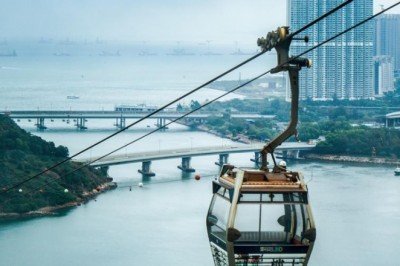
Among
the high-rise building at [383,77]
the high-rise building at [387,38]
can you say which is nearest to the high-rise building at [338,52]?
the high-rise building at [383,77]

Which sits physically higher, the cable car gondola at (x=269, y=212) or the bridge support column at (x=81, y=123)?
the bridge support column at (x=81, y=123)

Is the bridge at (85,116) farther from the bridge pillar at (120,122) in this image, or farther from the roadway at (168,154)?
the roadway at (168,154)

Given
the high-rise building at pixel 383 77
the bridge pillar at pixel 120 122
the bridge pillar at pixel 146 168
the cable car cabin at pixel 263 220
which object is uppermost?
the high-rise building at pixel 383 77

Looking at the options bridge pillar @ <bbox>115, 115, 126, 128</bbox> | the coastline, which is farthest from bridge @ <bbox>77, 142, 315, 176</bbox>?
bridge pillar @ <bbox>115, 115, 126, 128</bbox>

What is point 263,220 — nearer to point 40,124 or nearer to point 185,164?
point 185,164

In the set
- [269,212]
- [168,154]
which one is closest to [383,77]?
[168,154]
